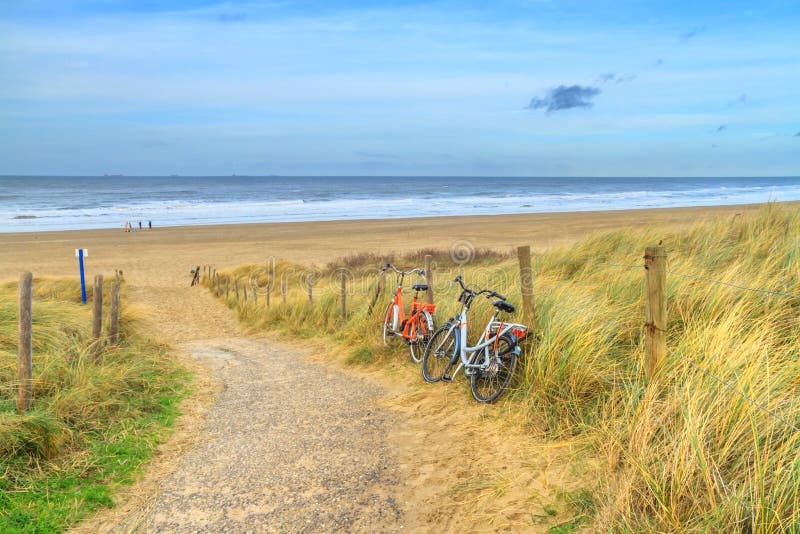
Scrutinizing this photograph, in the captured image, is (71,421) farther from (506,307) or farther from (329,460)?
(506,307)

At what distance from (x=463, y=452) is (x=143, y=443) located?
296 cm

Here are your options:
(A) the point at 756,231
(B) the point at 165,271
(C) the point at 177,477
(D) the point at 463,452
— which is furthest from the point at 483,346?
(B) the point at 165,271

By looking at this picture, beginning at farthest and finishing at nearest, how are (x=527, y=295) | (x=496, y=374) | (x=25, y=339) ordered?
(x=527, y=295) → (x=496, y=374) → (x=25, y=339)

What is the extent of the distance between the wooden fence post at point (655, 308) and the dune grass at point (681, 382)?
0.09m

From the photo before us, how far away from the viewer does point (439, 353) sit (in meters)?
7.12

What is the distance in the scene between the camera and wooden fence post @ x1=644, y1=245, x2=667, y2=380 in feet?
14.4

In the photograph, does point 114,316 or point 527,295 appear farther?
point 114,316

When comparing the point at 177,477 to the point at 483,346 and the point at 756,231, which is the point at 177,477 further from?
the point at 756,231

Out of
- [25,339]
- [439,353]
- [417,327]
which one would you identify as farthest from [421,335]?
[25,339]

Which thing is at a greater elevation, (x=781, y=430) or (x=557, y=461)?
(x=781, y=430)

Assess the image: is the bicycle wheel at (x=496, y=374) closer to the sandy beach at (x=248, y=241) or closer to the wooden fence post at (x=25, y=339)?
the wooden fence post at (x=25, y=339)

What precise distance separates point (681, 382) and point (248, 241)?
3060cm

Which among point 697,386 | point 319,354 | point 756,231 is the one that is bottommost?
point 319,354

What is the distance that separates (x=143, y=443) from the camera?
5.51 m
